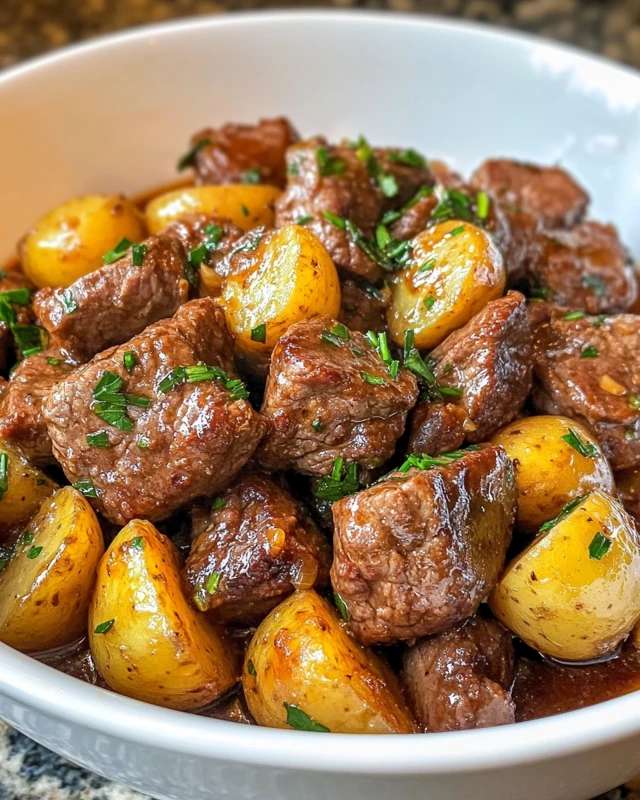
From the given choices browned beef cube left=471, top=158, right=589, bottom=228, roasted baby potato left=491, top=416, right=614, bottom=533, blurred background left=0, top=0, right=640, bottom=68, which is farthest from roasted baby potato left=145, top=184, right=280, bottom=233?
blurred background left=0, top=0, right=640, bottom=68

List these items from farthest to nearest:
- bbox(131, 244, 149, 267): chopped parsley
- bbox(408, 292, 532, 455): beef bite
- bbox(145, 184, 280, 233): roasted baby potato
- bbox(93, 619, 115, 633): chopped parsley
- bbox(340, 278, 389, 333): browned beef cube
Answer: bbox(145, 184, 280, 233): roasted baby potato, bbox(340, 278, 389, 333): browned beef cube, bbox(131, 244, 149, 267): chopped parsley, bbox(408, 292, 532, 455): beef bite, bbox(93, 619, 115, 633): chopped parsley

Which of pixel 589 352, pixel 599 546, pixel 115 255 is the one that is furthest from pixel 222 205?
pixel 599 546

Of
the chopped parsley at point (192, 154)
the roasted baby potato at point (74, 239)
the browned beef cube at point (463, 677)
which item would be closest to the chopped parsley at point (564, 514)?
the browned beef cube at point (463, 677)

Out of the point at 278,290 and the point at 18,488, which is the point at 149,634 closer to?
the point at 18,488

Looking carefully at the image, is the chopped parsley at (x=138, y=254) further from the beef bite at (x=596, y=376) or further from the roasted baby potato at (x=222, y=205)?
the beef bite at (x=596, y=376)

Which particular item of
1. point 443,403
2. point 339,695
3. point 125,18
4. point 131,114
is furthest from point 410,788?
point 125,18

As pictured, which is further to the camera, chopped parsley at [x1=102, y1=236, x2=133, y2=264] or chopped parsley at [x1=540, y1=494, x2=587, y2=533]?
chopped parsley at [x1=102, y1=236, x2=133, y2=264]

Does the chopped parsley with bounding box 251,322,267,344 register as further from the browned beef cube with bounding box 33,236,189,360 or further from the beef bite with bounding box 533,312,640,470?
the beef bite with bounding box 533,312,640,470
